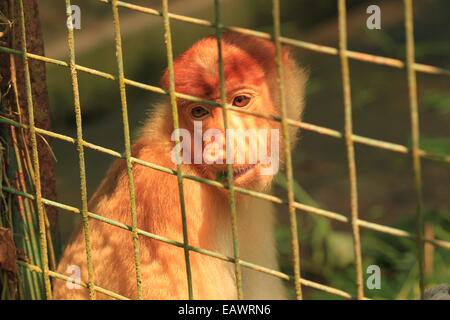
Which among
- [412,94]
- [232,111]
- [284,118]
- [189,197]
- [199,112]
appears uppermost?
[199,112]

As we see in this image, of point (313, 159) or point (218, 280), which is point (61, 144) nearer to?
point (313, 159)

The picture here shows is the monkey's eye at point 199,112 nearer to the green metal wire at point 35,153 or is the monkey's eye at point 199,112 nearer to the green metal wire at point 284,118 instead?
the green metal wire at point 35,153

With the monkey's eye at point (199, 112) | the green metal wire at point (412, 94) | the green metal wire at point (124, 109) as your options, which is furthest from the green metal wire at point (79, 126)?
the green metal wire at point (412, 94)

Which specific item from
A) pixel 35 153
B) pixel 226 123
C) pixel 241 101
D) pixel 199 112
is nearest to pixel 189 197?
pixel 199 112

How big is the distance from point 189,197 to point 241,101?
0.49 meters

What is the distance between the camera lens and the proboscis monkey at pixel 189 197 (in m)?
3.31

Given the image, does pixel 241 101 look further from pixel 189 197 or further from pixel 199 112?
pixel 189 197

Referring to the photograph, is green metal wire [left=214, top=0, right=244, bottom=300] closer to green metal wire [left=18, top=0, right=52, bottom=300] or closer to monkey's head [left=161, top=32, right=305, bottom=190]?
monkey's head [left=161, top=32, right=305, bottom=190]

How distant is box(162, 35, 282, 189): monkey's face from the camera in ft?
10.6

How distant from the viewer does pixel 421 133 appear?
688cm

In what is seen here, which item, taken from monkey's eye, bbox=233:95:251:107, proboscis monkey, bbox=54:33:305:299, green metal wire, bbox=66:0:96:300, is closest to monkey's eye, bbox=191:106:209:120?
proboscis monkey, bbox=54:33:305:299

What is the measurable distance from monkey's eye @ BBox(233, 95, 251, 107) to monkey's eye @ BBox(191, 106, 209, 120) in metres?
0.16

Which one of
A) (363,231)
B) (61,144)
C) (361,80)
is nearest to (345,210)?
(363,231)

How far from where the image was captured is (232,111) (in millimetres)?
3205
